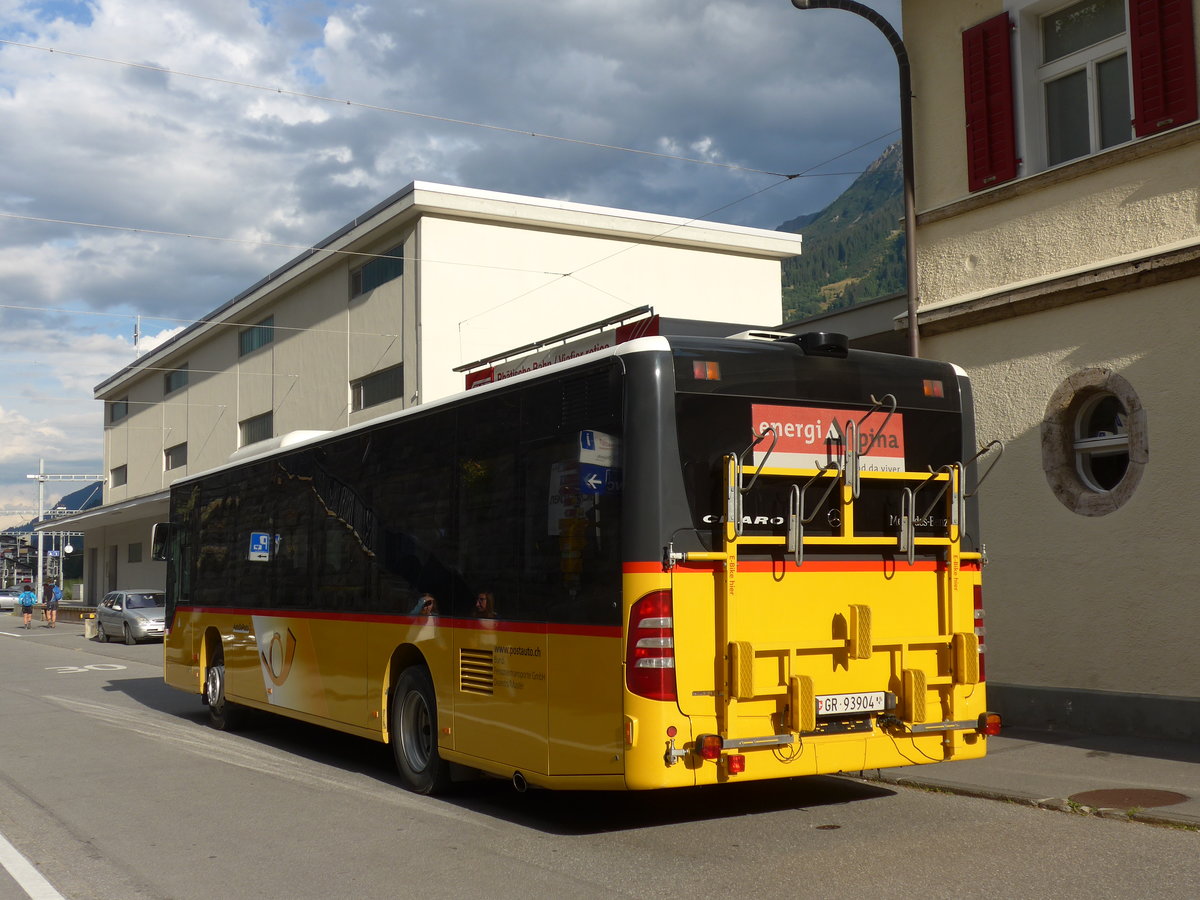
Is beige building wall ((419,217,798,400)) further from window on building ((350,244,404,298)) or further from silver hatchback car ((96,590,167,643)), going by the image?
silver hatchback car ((96,590,167,643))

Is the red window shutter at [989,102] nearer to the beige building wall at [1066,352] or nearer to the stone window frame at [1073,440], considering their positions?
the beige building wall at [1066,352]

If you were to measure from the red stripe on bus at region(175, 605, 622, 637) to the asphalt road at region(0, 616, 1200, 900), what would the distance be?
1.29m

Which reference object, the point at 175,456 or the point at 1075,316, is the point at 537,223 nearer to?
the point at 1075,316

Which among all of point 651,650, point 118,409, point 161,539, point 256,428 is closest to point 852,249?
point 118,409

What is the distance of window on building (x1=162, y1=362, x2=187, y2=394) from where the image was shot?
1900 inches

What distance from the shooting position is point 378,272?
105ft

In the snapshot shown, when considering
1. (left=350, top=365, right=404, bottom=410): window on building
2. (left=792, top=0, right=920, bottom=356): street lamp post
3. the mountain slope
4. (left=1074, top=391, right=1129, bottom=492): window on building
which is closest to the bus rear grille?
(left=1074, top=391, right=1129, bottom=492): window on building

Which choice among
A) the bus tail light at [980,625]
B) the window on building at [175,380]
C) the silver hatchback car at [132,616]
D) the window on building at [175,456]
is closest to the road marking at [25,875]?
the bus tail light at [980,625]

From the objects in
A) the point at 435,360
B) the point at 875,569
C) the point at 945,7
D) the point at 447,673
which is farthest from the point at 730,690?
the point at 435,360

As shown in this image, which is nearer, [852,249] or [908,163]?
[908,163]

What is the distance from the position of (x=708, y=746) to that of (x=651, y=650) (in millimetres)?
647

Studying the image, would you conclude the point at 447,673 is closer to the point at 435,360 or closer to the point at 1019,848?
the point at 1019,848

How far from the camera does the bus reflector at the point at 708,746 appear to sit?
7215mm

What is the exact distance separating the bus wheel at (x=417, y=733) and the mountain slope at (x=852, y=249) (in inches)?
4465
